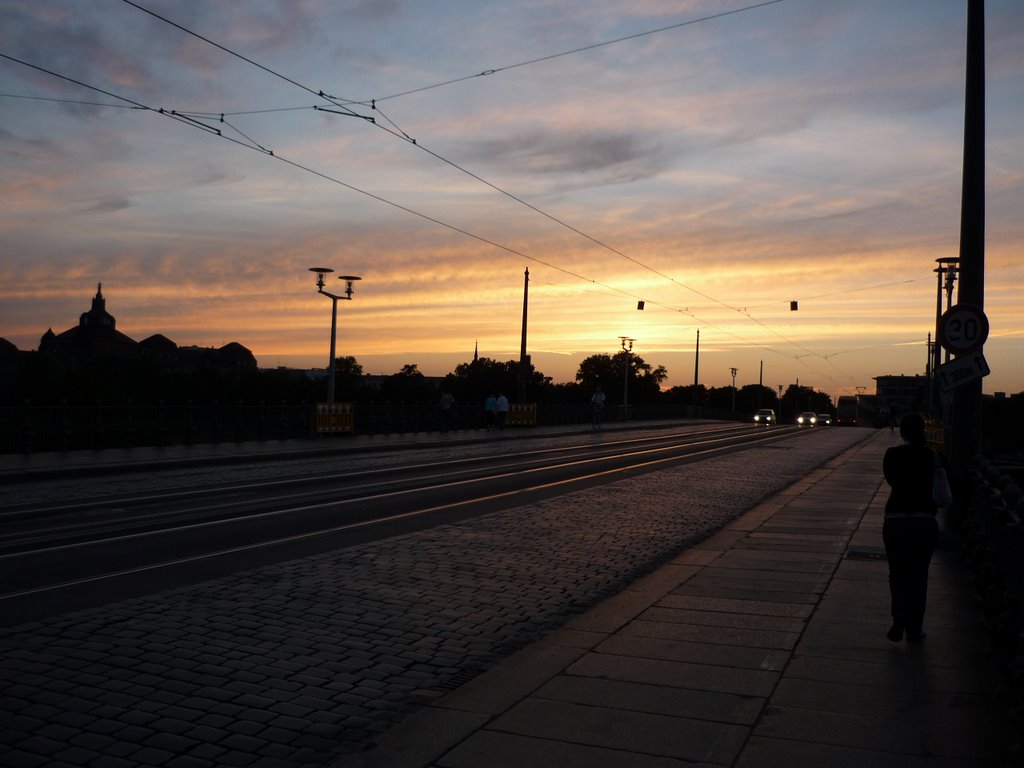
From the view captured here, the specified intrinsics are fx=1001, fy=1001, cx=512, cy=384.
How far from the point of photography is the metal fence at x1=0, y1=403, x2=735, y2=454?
2497 centimetres

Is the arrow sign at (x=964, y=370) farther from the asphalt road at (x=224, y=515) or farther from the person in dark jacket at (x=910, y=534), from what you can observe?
the asphalt road at (x=224, y=515)

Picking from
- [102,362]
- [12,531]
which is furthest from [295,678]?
[102,362]

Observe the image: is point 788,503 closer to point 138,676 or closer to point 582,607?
point 582,607

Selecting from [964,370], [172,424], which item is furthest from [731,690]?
[172,424]

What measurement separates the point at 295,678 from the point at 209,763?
143cm

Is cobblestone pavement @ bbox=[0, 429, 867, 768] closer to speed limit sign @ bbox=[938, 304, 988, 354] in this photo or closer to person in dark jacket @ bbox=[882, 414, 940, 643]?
person in dark jacket @ bbox=[882, 414, 940, 643]

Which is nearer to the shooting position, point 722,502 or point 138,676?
point 138,676

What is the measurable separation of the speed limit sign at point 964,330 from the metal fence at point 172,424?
2147 cm

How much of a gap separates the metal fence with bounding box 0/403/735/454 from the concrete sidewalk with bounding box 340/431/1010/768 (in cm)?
2044

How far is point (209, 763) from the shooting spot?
15.1 ft

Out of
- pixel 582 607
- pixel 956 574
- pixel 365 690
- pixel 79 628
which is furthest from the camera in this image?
pixel 956 574

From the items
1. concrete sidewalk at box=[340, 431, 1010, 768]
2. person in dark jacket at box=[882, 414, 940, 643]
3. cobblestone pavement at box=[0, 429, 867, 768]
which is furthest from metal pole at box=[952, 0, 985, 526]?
person in dark jacket at box=[882, 414, 940, 643]

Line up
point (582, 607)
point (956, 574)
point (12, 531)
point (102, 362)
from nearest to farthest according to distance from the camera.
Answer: point (582, 607), point (956, 574), point (12, 531), point (102, 362)

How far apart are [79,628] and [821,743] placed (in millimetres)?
5085
